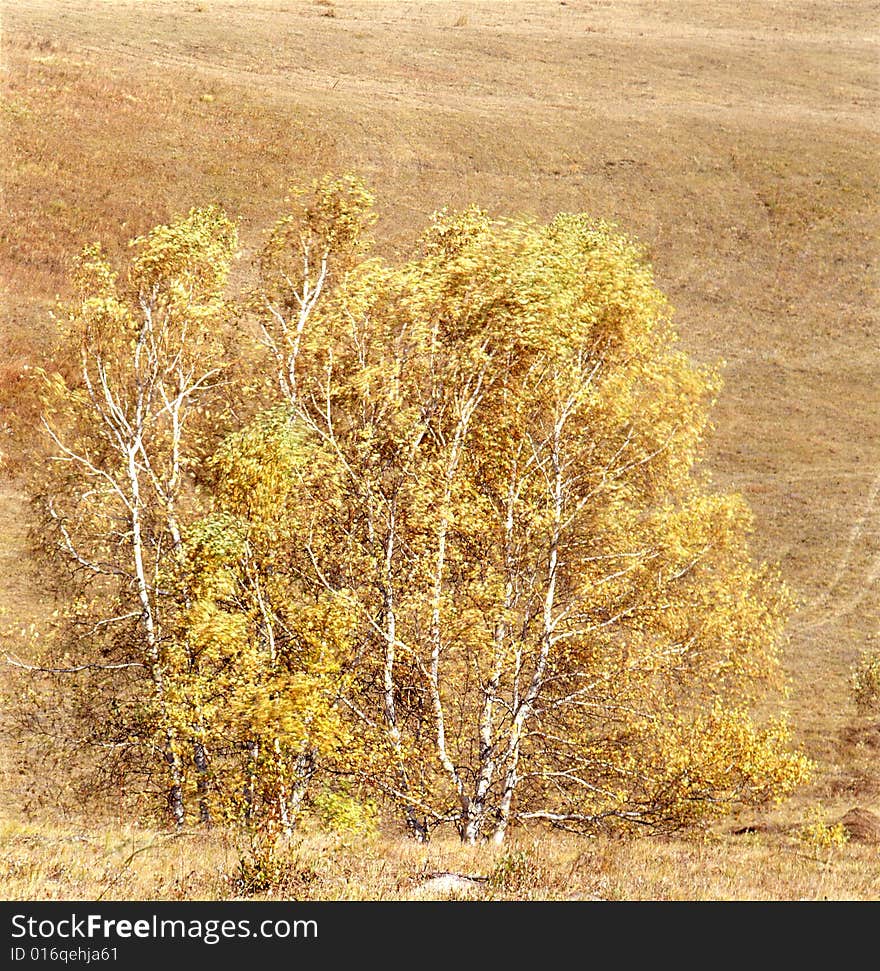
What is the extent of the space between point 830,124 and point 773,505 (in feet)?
233

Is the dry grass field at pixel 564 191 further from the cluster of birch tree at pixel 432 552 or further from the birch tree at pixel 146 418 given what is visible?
the birch tree at pixel 146 418

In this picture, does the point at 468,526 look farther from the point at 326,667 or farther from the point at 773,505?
the point at 773,505

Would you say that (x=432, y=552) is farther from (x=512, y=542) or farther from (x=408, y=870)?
(x=408, y=870)

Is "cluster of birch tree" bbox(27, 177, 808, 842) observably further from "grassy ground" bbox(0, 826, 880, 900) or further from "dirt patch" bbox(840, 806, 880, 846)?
"dirt patch" bbox(840, 806, 880, 846)

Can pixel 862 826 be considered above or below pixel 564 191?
below

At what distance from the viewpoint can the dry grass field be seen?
56.5ft

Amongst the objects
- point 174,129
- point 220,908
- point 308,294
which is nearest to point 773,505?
point 308,294

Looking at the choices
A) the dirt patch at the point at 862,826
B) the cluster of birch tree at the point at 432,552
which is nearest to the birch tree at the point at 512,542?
the cluster of birch tree at the point at 432,552

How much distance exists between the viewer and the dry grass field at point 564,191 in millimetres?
17234

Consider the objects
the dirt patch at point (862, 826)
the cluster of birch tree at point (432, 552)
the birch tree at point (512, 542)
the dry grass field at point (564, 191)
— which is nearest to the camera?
the dry grass field at point (564, 191)

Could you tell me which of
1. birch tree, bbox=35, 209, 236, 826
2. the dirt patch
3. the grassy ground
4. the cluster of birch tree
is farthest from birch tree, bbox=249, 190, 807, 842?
the dirt patch

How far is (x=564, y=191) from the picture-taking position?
285 feet

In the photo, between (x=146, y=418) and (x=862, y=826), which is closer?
(x=146, y=418)

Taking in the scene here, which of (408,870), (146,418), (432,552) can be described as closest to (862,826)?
(432,552)
